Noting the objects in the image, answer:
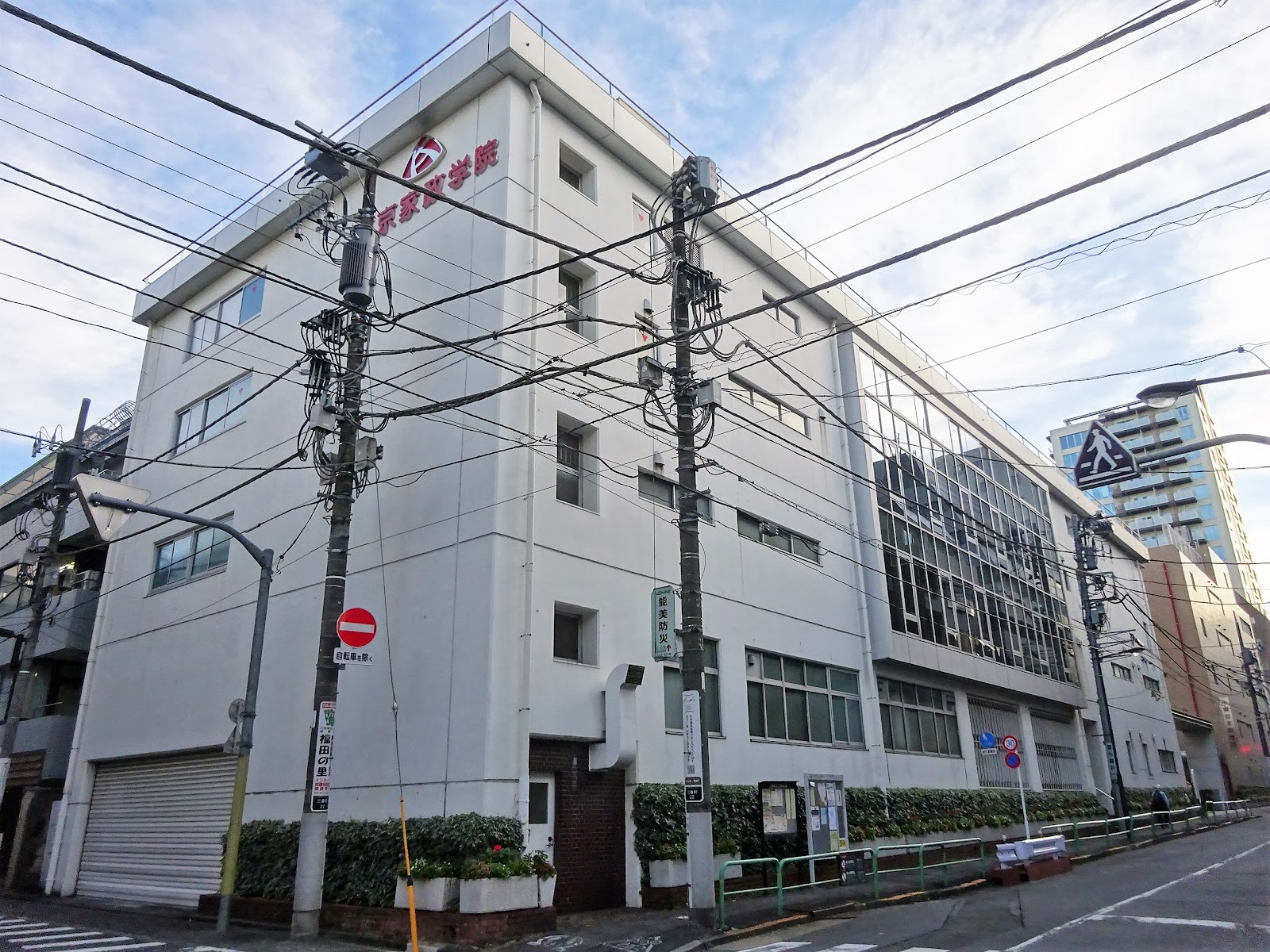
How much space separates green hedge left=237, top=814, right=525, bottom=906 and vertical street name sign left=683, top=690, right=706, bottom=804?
3048 mm

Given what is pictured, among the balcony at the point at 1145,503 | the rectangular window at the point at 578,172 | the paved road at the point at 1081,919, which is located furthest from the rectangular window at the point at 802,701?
the balcony at the point at 1145,503

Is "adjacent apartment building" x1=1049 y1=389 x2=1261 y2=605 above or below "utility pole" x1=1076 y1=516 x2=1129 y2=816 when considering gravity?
above

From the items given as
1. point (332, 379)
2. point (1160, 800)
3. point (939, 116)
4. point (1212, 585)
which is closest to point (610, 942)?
point (332, 379)

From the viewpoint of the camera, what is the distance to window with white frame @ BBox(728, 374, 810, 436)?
914 inches

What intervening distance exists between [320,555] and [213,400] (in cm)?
852

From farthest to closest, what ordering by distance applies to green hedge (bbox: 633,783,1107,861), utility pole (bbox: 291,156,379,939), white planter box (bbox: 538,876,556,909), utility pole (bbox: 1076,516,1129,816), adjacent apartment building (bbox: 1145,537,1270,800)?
adjacent apartment building (bbox: 1145,537,1270,800) → utility pole (bbox: 1076,516,1129,816) → green hedge (bbox: 633,783,1107,861) → white planter box (bbox: 538,876,556,909) → utility pole (bbox: 291,156,379,939)

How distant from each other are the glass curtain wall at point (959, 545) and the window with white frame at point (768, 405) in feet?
7.63

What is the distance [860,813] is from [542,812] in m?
9.41

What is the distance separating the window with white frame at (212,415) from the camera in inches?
916

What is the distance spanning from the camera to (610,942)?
1212 cm

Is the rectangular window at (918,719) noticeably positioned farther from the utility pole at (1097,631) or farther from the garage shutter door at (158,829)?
the garage shutter door at (158,829)

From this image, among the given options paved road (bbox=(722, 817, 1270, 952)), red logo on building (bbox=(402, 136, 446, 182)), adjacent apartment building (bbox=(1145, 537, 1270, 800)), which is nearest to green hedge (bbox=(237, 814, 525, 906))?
paved road (bbox=(722, 817, 1270, 952))

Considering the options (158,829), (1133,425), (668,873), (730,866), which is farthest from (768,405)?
(1133,425)

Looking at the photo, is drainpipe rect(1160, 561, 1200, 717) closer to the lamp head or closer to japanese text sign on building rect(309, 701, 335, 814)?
the lamp head
